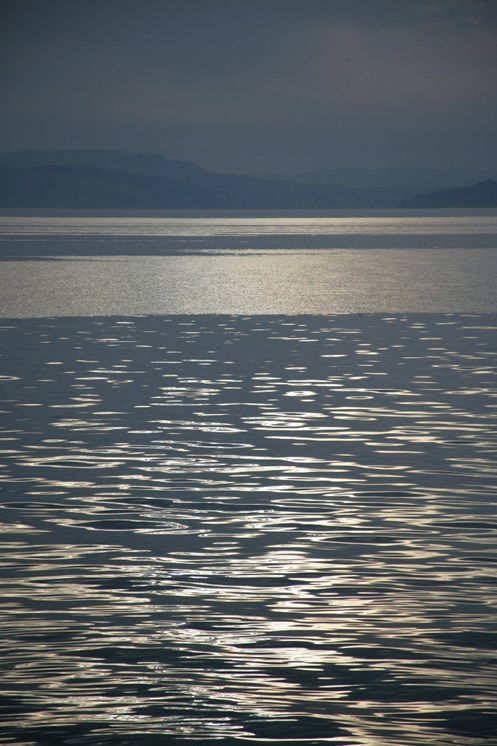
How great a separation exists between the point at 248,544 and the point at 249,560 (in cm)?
60

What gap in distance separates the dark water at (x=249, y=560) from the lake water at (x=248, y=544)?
0.03m

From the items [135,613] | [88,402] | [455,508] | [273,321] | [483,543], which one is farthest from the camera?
[273,321]

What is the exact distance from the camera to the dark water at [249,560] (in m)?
8.05

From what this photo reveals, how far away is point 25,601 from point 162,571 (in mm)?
1406

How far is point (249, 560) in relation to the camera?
1169cm

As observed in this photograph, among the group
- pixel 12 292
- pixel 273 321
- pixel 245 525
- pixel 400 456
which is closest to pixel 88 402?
pixel 400 456

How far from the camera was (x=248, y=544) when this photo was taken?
12.3 meters

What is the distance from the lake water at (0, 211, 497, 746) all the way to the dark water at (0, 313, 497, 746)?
3cm

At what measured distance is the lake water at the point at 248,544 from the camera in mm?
8102

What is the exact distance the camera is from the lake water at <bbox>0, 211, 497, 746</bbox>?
810cm

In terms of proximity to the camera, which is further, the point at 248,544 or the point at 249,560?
the point at 248,544

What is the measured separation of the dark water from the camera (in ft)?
26.4

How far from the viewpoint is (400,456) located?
17141mm

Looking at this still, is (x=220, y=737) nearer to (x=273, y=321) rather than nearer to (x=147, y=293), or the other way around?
(x=273, y=321)
